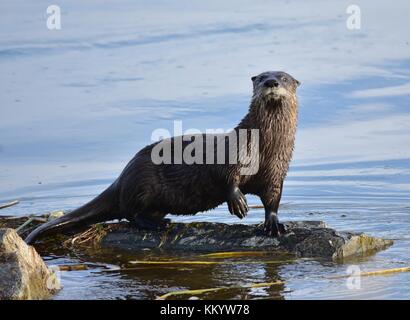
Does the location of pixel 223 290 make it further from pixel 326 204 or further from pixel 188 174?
pixel 326 204

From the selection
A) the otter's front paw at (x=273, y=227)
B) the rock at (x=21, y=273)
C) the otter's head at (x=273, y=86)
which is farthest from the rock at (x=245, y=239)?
the rock at (x=21, y=273)

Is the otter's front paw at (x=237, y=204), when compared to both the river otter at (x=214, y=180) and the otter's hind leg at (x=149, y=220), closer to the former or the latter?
the river otter at (x=214, y=180)

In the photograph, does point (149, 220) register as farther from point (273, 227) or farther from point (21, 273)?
point (21, 273)

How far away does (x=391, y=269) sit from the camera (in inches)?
263

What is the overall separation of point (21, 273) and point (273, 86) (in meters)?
2.24

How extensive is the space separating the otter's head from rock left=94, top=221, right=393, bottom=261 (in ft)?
2.84

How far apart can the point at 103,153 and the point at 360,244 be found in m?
3.98

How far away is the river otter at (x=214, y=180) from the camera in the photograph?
7418 mm

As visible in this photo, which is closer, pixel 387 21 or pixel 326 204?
pixel 326 204

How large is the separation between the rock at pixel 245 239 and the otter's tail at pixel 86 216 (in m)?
0.10

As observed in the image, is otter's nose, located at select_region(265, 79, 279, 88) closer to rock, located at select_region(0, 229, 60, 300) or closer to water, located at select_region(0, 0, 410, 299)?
water, located at select_region(0, 0, 410, 299)

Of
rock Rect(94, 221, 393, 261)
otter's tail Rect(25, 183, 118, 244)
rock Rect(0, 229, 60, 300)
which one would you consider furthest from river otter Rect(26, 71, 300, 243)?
rock Rect(0, 229, 60, 300)

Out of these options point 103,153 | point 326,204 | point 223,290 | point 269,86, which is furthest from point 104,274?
point 103,153

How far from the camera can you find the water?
6879 mm
